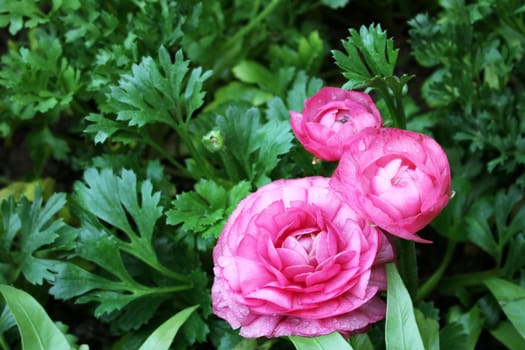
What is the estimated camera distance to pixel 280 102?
3.59 ft

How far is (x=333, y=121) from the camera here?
83 cm

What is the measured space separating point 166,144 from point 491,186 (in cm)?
59

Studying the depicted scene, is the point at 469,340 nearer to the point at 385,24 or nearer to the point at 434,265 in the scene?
the point at 434,265

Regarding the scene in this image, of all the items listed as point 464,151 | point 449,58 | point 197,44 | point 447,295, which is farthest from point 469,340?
point 197,44

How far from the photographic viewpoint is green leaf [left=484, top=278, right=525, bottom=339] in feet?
2.95

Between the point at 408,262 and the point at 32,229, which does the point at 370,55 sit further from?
the point at 32,229

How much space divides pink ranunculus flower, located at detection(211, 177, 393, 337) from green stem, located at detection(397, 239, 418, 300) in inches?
2.9

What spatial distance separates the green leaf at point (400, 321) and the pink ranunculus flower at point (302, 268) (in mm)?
14

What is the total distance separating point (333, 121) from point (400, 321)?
229 mm

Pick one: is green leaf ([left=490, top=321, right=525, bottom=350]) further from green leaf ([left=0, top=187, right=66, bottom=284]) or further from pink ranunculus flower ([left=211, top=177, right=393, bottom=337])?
green leaf ([left=0, top=187, right=66, bottom=284])

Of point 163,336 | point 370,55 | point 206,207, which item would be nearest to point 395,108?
point 370,55

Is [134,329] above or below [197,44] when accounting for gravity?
below

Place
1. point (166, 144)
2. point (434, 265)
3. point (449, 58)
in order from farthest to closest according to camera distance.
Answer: point (166, 144)
point (434, 265)
point (449, 58)

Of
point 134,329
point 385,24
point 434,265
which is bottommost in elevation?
point 434,265
